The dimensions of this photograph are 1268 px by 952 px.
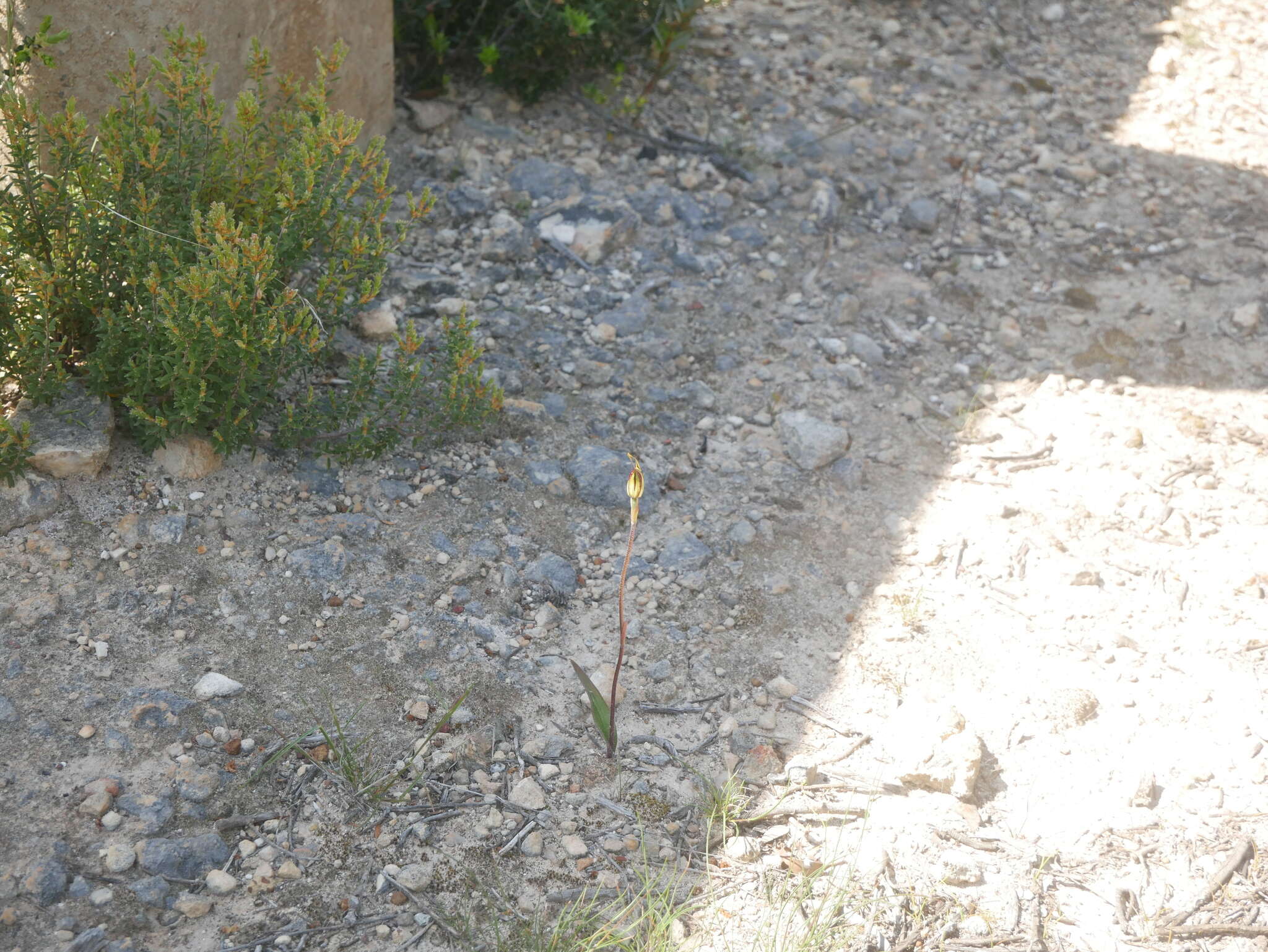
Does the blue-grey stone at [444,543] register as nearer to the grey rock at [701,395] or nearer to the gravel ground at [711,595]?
the gravel ground at [711,595]

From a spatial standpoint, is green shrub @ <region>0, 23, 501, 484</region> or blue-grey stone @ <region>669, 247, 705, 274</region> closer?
green shrub @ <region>0, 23, 501, 484</region>

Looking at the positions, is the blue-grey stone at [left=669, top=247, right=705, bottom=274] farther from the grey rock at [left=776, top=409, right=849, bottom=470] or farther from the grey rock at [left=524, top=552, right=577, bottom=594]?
the grey rock at [left=524, top=552, right=577, bottom=594]

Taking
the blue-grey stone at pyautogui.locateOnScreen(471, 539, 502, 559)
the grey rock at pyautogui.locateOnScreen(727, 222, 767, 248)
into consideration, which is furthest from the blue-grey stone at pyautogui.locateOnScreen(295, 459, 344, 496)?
the grey rock at pyautogui.locateOnScreen(727, 222, 767, 248)

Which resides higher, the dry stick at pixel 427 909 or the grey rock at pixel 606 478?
the grey rock at pixel 606 478

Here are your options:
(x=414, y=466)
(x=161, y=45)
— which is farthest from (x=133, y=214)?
(x=414, y=466)

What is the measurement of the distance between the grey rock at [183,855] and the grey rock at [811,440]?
80.9 inches

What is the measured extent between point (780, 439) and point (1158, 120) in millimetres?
3235

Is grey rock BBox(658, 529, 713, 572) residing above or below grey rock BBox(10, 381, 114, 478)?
below

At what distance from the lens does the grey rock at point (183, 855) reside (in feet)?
7.17

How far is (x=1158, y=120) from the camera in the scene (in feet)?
17.6

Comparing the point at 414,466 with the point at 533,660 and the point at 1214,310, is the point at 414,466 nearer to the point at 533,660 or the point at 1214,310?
the point at 533,660

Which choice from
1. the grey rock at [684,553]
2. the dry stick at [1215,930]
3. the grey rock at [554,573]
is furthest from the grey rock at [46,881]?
the dry stick at [1215,930]

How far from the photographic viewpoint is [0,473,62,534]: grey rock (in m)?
2.69

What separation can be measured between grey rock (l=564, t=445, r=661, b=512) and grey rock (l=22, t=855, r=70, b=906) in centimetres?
166
